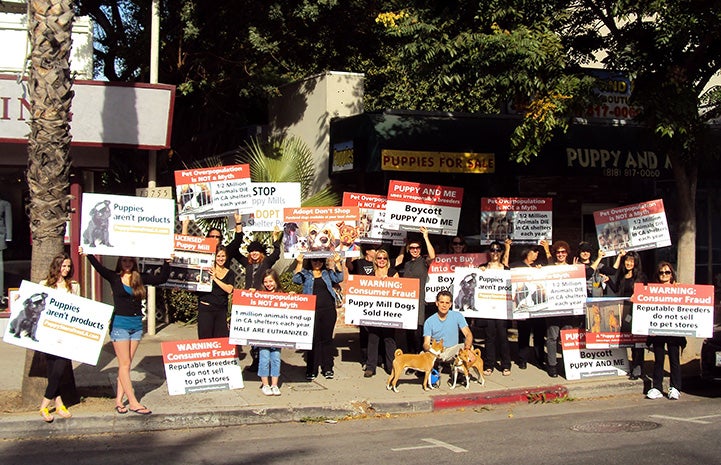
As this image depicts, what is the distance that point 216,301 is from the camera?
1091 cm

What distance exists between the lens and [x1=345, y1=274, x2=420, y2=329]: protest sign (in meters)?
11.4

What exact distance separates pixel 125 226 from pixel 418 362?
12.6 ft

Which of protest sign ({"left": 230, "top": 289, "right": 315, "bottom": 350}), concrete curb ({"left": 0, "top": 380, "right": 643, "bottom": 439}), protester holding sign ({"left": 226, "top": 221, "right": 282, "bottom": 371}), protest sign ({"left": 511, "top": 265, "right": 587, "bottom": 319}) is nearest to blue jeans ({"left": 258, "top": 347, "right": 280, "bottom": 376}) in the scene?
protest sign ({"left": 230, "top": 289, "right": 315, "bottom": 350})

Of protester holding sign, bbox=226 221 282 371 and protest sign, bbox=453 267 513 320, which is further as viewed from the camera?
protest sign, bbox=453 267 513 320

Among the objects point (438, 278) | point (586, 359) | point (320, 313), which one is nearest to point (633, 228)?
point (586, 359)

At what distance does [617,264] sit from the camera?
12812 millimetres

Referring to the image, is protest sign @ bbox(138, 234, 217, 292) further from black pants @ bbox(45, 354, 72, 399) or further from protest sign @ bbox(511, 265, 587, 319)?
protest sign @ bbox(511, 265, 587, 319)

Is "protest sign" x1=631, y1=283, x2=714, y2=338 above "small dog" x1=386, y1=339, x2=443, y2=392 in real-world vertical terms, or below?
above

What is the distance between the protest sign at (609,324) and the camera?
38.2ft

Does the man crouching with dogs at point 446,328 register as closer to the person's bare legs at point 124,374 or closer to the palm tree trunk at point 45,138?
the person's bare legs at point 124,374

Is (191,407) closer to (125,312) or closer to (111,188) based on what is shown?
(125,312)

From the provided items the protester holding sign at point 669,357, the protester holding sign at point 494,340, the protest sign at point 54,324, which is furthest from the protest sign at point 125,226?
the protester holding sign at point 669,357

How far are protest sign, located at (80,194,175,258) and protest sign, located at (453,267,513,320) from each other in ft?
13.4

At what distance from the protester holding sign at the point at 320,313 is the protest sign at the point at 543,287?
7.95ft
